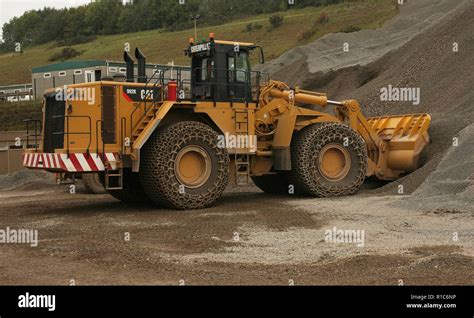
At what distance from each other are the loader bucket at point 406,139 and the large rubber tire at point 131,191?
599cm

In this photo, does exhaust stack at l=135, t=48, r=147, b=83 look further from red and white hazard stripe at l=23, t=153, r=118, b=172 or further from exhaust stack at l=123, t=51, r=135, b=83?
red and white hazard stripe at l=23, t=153, r=118, b=172

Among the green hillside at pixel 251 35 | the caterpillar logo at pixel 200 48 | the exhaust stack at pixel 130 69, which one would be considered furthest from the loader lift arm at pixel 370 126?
the green hillside at pixel 251 35

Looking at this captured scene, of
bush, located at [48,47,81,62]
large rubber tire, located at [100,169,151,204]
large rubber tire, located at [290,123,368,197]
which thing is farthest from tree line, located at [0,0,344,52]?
large rubber tire, located at [100,169,151,204]

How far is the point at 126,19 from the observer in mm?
96188

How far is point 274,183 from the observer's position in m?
16.9

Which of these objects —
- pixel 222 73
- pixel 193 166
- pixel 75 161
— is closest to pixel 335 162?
pixel 222 73

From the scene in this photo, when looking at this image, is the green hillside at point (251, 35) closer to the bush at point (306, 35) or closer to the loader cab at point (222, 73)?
the bush at point (306, 35)

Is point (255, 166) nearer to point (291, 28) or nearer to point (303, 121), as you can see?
point (303, 121)

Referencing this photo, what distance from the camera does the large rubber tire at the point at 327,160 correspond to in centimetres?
1533

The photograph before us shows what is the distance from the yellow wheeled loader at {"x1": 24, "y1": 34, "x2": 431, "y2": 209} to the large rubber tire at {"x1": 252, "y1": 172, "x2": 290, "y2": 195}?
0.03 meters

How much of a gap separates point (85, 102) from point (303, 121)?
17.2 feet

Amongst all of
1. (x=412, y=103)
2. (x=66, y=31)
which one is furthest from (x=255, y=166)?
(x=66, y=31)

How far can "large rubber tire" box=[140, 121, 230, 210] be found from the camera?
13297 millimetres

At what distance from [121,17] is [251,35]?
3409cm
